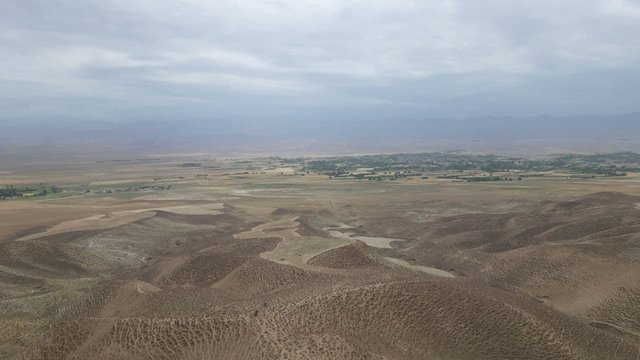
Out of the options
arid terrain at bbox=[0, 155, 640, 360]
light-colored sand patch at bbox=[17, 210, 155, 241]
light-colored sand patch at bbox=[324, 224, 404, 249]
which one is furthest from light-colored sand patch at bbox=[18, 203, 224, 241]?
light-colored sand patch at bbox=[324, 224, 404, 249]

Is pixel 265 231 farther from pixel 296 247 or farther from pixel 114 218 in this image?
pixel 114 218

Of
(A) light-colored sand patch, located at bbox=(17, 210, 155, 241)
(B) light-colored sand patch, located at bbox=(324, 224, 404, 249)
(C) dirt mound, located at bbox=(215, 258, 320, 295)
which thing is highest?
(C) dirt mound, located at bbox=(215, 258, 320, 295)

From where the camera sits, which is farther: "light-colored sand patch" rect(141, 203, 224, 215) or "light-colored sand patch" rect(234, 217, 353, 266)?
"light-colored sand patch" rect(141, 203, 224, 215)

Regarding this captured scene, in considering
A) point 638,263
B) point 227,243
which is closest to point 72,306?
point 227,243

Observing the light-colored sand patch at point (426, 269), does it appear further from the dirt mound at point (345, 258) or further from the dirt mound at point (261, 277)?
the dirt mound at point (261, 277)

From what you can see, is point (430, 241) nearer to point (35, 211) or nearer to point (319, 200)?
point (319, 200)

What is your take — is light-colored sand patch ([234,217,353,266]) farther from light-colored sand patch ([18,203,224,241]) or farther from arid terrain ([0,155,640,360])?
light-colored sand patch ([18,203,224,241])

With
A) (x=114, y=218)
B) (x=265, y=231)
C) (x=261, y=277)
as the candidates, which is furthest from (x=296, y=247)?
(x=114, y=218)
